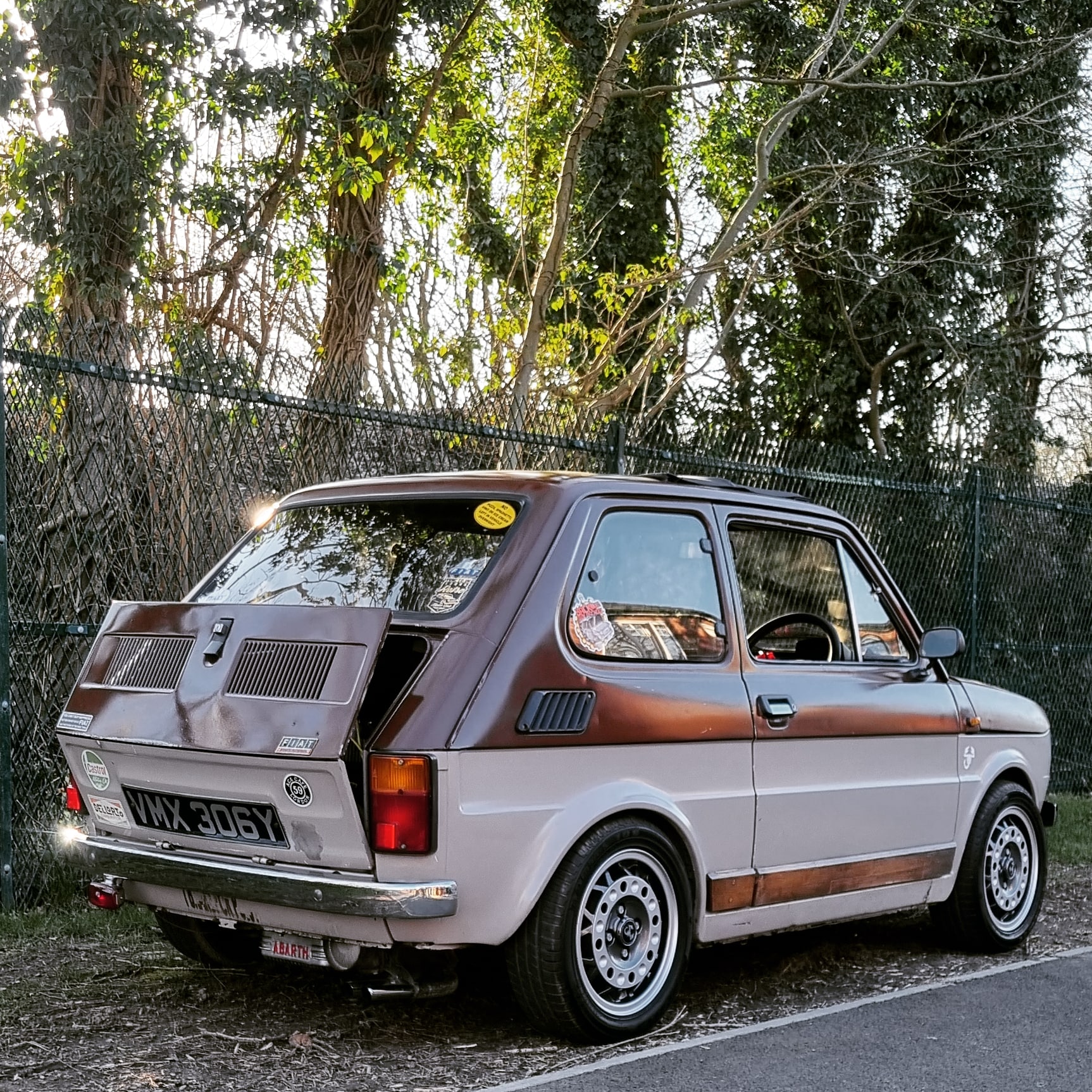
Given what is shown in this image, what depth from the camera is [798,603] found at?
22.6 ft

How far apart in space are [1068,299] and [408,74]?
30.4 feet

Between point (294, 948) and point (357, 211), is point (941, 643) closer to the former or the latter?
point (294, 948)

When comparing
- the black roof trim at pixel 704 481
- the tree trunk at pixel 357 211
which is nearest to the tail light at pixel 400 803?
the black roof trim at pixel 704 481

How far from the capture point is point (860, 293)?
1900 centimetres

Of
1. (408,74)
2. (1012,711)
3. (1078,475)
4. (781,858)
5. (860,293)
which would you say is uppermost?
(408,74)

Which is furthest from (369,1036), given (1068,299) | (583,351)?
(1068,299)

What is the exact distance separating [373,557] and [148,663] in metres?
0.85

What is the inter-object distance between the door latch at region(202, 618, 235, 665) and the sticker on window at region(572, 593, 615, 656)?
1.14m

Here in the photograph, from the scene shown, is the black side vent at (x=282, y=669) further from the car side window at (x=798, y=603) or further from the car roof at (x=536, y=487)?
the car side window at (x=798, y=603)

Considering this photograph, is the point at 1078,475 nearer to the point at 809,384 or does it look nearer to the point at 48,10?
the point at 809,384

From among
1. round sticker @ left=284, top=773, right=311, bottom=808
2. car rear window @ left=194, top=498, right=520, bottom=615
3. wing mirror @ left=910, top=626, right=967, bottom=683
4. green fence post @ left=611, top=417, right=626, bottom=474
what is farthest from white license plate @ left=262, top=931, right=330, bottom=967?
green fence post @ left=611, top=417, right=626, bottom=474

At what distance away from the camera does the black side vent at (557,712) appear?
4.80 metres

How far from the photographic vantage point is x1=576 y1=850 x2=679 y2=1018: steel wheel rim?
197 inches

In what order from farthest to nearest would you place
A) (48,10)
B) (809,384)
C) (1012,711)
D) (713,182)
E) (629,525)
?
(809,384)
(713,182)
(48,10)
(1012,711)
(629,525)
